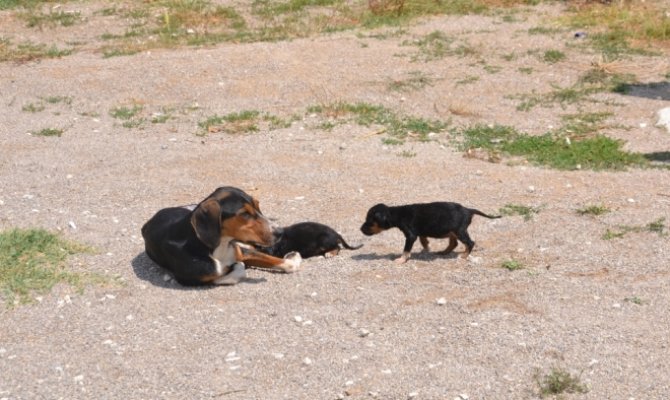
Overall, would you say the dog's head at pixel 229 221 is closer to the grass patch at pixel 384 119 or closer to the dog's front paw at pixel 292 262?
the dog's front paw at pixel 292 262

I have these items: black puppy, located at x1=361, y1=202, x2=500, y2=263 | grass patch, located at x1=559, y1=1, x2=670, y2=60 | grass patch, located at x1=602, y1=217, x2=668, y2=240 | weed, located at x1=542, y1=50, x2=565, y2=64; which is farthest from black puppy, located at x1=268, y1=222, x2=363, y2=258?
grass patch, located at x1=559, y1=1, x2=670, y2=60

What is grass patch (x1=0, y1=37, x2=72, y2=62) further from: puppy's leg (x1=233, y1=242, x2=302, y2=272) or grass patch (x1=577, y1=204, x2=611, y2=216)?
grass patch (x1=577, y1=204, x2=611, y2=216)

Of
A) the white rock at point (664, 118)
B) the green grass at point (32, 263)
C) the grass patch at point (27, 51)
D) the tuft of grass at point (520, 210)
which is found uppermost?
the green grass at point (32, 263)

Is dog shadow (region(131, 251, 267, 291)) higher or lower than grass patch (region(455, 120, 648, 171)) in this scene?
higher

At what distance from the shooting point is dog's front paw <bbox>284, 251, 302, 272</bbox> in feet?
25.7

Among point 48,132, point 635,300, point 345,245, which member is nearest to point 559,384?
point 635,300

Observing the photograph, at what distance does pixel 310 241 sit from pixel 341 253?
271mm

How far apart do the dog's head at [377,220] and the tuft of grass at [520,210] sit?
1.37 meters

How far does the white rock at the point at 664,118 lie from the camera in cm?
1209

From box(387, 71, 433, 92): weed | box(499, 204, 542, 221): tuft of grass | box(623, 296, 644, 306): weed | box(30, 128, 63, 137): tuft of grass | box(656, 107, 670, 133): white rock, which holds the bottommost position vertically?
box(656, 107, 670, 133): white rock

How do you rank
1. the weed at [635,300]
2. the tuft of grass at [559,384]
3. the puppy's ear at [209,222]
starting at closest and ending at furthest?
1. the tuft of grass at [559,384]
2. the weed at [635,300]
3. the puppy's ear at [209,222]

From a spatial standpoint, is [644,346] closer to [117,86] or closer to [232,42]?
[117,86]

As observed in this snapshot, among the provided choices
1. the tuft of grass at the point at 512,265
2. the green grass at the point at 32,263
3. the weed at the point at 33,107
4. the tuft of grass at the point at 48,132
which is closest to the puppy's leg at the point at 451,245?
the tuft of grass at the point at 512,265

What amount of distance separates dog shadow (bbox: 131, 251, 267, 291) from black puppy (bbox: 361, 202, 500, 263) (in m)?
1.10
